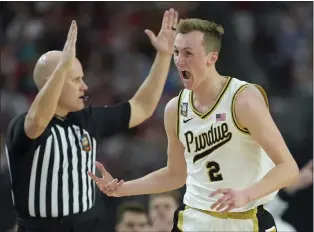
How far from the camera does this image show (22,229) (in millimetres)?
4871

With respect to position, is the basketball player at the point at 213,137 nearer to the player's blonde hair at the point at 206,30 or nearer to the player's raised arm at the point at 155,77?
the player's blonde hair at the point at 206,30

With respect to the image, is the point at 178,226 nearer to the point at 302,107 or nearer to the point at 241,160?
the point at 241,160

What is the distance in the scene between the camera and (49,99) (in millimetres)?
4609

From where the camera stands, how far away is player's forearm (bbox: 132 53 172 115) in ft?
17.5

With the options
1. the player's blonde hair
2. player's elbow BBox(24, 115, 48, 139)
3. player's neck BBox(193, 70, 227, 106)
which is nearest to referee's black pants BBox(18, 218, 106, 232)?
player's elbow BBox(24, 115, 48, 139)

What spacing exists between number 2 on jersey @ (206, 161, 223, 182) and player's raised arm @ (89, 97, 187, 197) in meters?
0.31

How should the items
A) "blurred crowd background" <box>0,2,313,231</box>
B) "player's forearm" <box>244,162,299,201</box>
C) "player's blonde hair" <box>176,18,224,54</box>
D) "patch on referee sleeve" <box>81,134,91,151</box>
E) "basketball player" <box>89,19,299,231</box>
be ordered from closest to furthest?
1. "player's forearm" <box>244,162,299,201</box>
2. "basketball player" <box>89,19,299,231</box>
3. "player's blonde hair" <box>176,18,224,54</box>
4. "patch on referee sleeve" <box>81,134,91,151</box>
5. "blurred crowd background" <box>0,2,313,231</box>

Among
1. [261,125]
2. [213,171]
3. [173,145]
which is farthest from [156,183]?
[261,125]

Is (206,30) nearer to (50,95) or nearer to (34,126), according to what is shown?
(50,95)

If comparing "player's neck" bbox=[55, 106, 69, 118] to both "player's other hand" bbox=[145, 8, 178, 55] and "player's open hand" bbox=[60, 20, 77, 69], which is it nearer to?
"player's open hand" bbox=[60, 20, 77, 69]

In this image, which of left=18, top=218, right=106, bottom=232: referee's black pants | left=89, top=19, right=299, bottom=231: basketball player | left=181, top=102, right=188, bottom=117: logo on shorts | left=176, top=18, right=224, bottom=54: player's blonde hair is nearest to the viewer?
left=89, top=19, right=299, bottom=231: basketball player

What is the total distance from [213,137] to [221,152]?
8cm

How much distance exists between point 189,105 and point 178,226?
627 millimetres

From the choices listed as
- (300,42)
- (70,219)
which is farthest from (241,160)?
(300,42)
